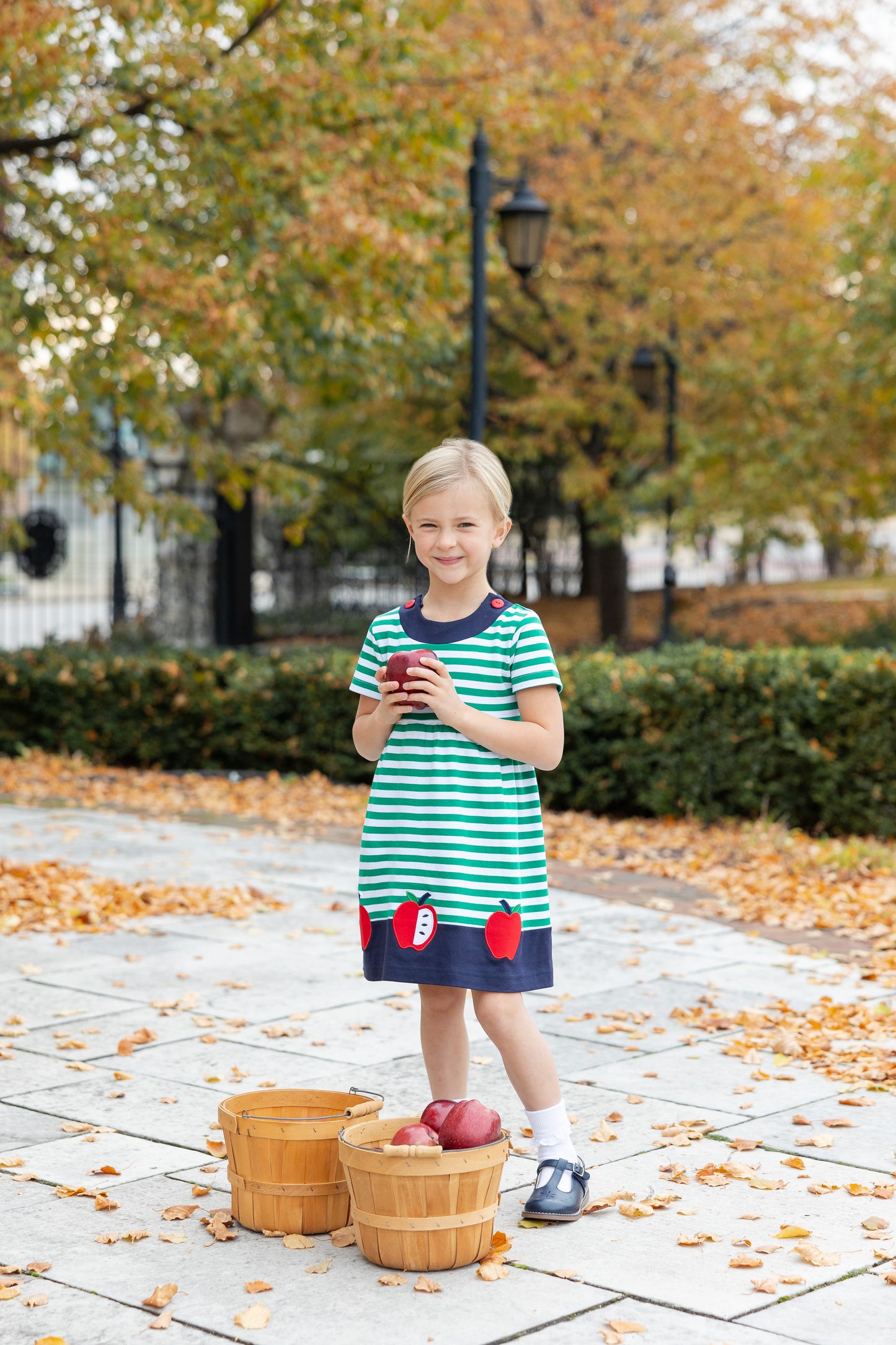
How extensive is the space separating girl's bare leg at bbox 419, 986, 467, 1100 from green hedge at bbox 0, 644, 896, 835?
5705mm

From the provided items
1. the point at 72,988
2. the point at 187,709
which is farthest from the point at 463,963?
the point at 187,709

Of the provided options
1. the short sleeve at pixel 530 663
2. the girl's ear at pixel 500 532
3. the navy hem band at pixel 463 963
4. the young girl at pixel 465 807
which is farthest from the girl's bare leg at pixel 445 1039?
the girl's ear at pixel 500 532

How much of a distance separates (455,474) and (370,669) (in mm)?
498

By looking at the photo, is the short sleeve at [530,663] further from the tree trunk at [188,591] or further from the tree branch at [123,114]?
the tree trunk at [188,591]

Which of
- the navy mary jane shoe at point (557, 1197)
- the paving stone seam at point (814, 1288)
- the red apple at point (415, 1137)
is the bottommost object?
the paving stone seam at point (814, 1288)

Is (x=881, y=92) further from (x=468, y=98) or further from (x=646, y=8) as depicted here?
(x=468, y=98)

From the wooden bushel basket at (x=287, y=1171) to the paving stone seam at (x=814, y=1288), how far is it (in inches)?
35.8

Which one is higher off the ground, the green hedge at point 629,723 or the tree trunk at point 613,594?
the tree trunk at point 613,594

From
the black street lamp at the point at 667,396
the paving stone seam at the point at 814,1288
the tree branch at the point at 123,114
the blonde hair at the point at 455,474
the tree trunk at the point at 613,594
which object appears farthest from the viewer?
the tree trunk at the point at 613,594

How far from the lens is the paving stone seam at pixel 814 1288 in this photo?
2.91 m

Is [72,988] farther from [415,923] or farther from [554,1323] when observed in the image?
[554,1323]

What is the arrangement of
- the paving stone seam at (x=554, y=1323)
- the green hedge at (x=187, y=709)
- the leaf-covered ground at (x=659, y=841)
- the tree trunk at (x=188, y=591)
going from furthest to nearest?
the tree trunk at (x=188, y=591) → the green hedge at (x=187, y=709) → the leaf-covered ground at (x=659, y=841) → the paving stone seam at (x=554, y=1323)

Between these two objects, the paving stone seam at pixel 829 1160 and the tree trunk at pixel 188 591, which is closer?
the paving stone seam at pixel 829 1160

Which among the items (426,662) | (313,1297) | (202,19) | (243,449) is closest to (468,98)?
(202,19)
